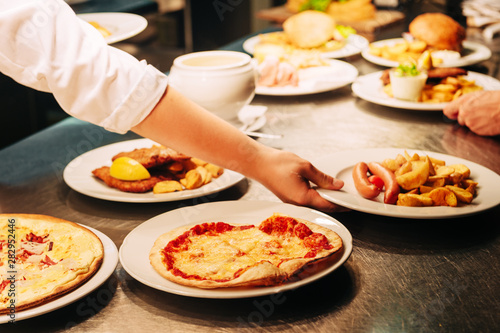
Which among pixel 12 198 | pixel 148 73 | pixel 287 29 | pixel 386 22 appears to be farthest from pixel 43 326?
pixel 386 22

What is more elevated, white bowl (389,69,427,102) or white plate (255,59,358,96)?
white bowl (389,69,427,102)

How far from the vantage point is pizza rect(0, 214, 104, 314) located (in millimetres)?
952

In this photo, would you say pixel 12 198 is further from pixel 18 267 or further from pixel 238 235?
pixel 238 235

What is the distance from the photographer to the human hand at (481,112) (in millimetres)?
1900

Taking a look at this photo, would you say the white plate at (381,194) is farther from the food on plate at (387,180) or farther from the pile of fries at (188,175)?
the pile of fries at (188,175)

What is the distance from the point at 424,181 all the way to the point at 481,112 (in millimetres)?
709

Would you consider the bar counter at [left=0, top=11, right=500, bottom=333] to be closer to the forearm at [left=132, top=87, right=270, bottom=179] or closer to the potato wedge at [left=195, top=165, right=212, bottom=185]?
the potato wedge at [left=195, top=165, right=212, bottom=185]

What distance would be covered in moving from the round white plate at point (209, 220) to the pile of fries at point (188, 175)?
0.15m

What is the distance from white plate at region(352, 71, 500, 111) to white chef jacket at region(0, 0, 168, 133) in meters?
1.22

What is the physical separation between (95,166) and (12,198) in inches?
9.1

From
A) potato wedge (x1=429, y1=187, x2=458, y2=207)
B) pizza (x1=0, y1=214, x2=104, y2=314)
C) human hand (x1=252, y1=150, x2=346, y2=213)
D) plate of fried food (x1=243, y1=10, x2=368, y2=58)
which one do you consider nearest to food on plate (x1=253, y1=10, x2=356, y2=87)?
plate of fried food (x1=243, y1=10, x2=368, y2=58)

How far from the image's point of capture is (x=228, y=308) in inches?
39.5

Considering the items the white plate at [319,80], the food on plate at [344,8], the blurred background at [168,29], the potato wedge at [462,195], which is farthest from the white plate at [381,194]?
the blurred background at [168,29]

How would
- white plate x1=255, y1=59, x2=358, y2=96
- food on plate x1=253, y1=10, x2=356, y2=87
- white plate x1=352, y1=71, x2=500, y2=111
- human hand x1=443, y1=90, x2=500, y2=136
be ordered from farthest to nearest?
food on plate x1=253, y1=10, x2=356, y2=87
white plate x1=255, y1=59, x2=358, y2=96
white plate x1=352, y1=71, x2=500, y2=111
human hand x1=443, y1=90, x2=500, y2=136
